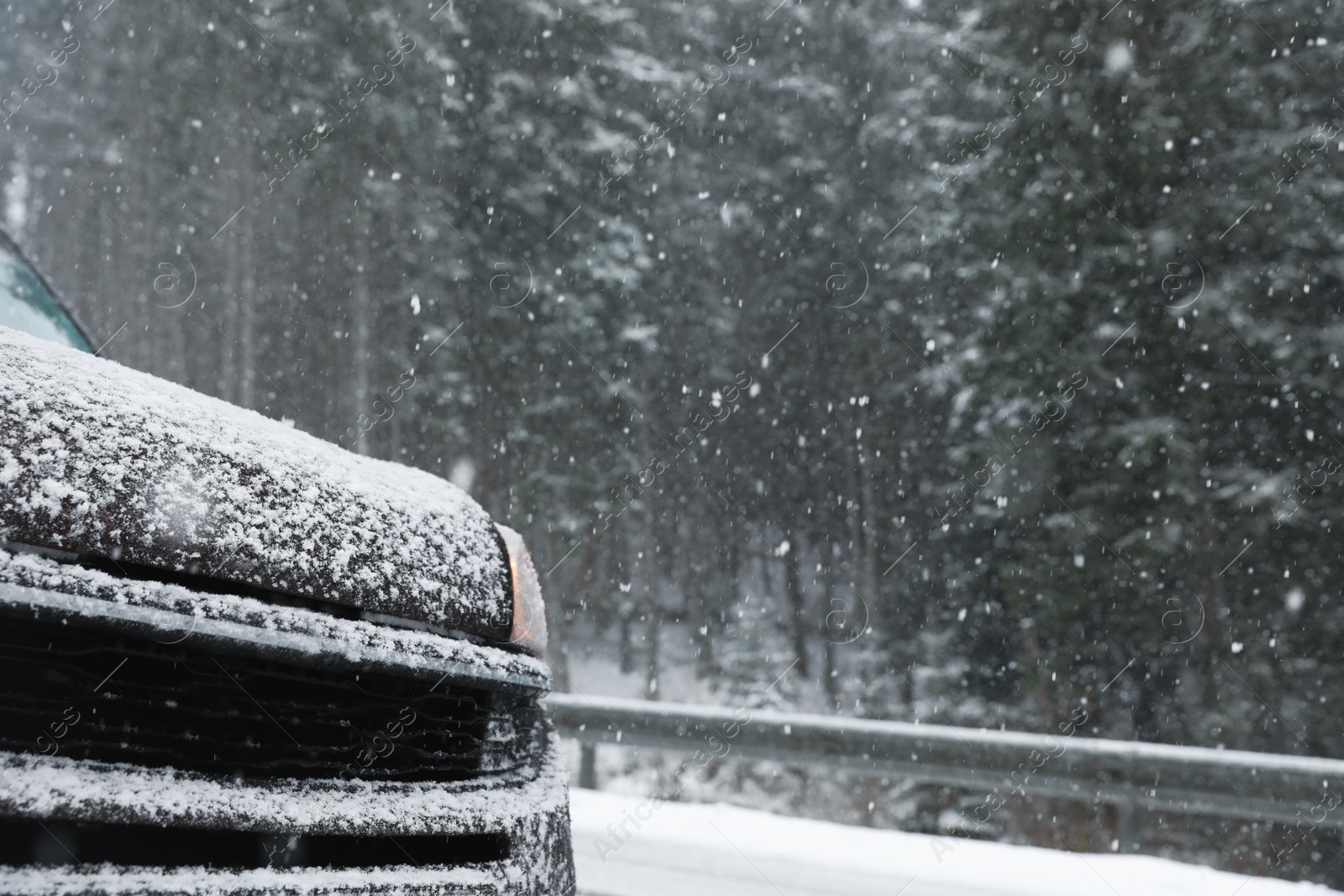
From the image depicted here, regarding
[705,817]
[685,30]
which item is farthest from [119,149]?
[705,817]

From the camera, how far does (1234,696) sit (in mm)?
11266

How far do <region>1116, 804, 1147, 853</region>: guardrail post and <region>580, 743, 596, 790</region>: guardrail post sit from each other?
10.7 feet

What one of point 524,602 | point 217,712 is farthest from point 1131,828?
point 217,712

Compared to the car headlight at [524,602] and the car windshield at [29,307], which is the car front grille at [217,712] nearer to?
the car headlight at [524,602]

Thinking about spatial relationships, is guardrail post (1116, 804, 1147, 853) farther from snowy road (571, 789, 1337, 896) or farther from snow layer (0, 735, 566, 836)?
snow layer (0, 735, 566, 836)

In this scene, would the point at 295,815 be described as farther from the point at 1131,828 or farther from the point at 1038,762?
the point at 1131,828

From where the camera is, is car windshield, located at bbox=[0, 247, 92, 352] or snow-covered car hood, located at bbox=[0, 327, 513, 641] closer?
snow-covered car hood, located at bbox=[0, 327, 513, 641]

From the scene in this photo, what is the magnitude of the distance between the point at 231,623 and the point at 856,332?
18.1 metres

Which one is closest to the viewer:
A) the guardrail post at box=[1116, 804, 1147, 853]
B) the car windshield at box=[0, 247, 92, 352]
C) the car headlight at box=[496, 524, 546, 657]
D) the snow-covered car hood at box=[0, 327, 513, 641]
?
the snow-covered car hood at box=[0, 327, 513, 641]

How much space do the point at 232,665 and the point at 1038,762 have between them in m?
4.58

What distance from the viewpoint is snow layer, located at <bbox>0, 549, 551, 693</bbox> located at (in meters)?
1.26

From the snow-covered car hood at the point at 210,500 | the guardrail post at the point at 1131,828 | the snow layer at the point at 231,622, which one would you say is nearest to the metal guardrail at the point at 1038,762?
the guardrail post at the point at 1131,828

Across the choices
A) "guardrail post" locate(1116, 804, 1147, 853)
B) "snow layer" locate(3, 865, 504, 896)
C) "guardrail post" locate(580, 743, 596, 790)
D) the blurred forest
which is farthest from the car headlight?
the blurred forest

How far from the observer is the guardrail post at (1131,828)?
4.77m
